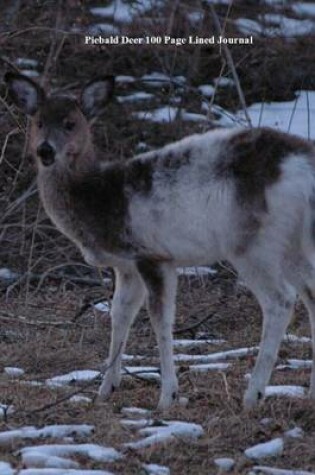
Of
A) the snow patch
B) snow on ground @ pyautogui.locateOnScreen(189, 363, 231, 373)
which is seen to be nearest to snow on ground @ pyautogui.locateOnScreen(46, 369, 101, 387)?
snow on ground @ pyautogui.locateOnScreen(189, 363, 231, 373)

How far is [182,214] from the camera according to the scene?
799 cm

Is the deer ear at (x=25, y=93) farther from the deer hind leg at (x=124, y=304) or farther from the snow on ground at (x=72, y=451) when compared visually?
the snow on ground at (x=72, y=451)

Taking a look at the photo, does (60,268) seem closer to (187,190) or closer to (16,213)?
(16,213)

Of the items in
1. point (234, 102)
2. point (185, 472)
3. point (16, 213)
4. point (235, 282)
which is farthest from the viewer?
point (234, 102)

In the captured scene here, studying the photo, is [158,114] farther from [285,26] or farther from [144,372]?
[144,372]

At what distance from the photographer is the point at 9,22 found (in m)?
15.8

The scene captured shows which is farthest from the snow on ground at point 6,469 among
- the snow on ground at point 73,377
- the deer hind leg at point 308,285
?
the deer hind leg at point 308,285

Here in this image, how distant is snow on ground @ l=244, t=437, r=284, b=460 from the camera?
6660 mm

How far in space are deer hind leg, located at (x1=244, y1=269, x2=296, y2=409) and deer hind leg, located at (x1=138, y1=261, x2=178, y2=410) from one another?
19.6 inches

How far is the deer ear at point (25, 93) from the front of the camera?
341 inches

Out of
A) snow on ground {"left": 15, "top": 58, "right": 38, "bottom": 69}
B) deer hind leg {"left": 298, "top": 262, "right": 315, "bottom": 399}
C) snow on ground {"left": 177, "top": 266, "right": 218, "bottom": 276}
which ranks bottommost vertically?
snow on ground {"left": 177, "top": 266, "right": 218, "bottom": 276}

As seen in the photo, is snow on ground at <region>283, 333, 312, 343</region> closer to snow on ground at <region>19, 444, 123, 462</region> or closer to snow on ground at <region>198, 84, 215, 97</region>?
snow on ground at <region>19, 444, 123, 462</region>

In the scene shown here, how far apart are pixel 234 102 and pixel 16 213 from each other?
11.5 feet

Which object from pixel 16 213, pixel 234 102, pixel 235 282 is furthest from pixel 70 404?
pixel 234 102
